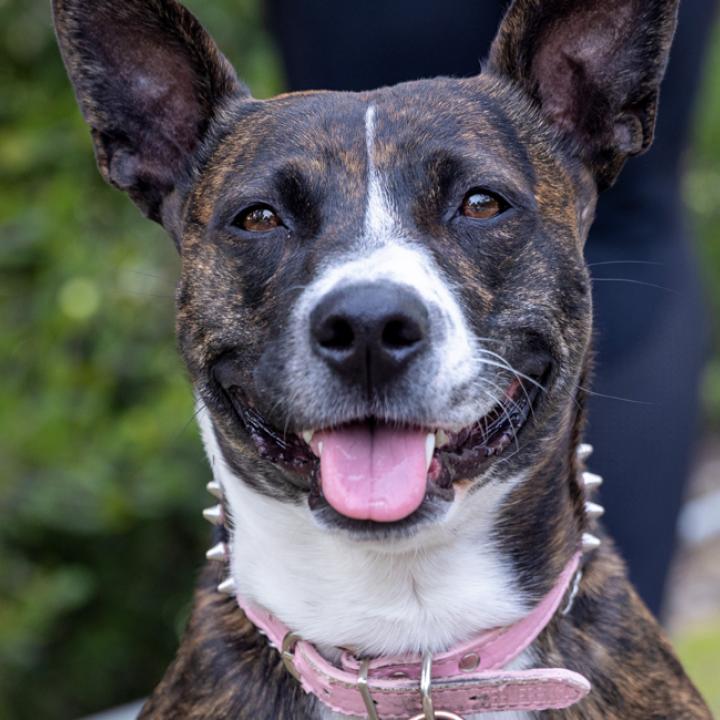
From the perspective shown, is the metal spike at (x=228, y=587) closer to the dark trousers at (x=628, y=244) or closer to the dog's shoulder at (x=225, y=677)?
the dog's shoulder at (x=225, y=677)

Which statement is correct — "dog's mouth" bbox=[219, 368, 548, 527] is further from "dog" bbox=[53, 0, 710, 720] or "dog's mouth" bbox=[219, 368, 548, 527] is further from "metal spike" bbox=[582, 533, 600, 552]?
"metal spike" bbox=[582, 533, 600, 552]

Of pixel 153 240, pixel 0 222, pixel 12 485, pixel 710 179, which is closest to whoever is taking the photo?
pixel 12 485

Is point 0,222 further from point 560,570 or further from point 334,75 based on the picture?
point 560,570

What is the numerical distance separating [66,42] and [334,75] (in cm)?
104

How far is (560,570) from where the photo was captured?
3.42 metres

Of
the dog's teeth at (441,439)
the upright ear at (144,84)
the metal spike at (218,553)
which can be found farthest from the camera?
the upright ear at (144,84)

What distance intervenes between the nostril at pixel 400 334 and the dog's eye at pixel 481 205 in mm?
434

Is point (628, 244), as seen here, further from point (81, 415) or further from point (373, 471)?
point (81, 415)

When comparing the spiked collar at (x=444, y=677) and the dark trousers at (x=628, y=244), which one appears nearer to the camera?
the spiked collar at (x=444, y=677)

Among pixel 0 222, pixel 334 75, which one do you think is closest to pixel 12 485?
pixel 0 222

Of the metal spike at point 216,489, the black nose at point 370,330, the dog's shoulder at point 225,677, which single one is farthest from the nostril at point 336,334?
the dog's shoulder at point 225,677

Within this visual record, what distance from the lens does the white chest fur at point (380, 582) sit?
10.8ft

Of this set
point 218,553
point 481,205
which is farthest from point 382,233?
point 218,553

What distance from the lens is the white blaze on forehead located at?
3.24 meters
